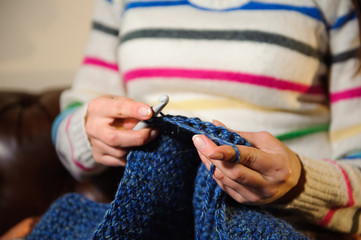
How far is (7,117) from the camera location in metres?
0.74

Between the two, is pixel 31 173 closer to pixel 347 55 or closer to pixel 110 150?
pixel 110 150

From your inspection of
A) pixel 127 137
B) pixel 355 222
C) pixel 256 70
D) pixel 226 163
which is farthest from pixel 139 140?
pixel 355 222

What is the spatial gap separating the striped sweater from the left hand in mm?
143

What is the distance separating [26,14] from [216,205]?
0.95 meters

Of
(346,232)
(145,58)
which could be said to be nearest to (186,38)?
(145,58)

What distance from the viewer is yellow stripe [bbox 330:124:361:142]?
0.54 meters

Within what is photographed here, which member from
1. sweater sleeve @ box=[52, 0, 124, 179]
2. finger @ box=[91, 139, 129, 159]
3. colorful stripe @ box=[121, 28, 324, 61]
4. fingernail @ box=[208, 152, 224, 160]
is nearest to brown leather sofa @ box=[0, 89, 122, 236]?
sweater sleeve @ box=[52, 0, 124, 179]

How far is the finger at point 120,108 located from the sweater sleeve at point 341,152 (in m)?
0.23

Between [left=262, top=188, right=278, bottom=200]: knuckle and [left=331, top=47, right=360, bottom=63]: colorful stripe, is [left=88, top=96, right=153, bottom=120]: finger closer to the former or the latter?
[left=262, top=188, right=278, bottom=200]: knuckle

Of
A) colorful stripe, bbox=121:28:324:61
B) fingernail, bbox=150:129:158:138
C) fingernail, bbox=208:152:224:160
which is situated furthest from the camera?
colorful stripe, bbox=121:28:324:61

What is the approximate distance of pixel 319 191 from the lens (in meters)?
0.44

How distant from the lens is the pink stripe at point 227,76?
529 millimetres

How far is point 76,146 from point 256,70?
13.2 inches

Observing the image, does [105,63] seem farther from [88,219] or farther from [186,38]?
[88,219]
